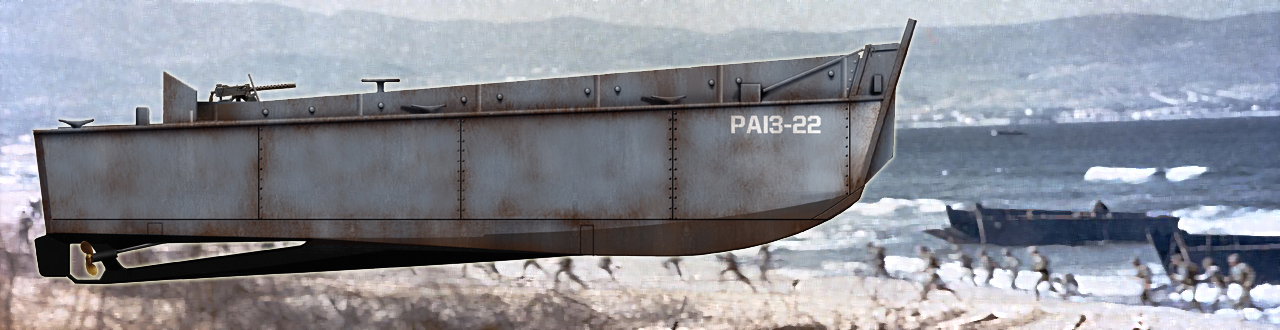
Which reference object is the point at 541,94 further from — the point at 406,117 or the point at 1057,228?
the point at 1057,228

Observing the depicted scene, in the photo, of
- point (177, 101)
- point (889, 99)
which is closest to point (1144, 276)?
point (889, 99)

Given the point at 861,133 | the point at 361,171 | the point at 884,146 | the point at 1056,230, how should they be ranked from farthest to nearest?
the point at 1056,230 < the point at 361,171 < the point at 884,146 < the point at 861,133

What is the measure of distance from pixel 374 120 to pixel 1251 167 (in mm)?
14528

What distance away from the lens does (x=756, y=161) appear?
5.54m

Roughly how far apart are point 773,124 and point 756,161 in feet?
0.93

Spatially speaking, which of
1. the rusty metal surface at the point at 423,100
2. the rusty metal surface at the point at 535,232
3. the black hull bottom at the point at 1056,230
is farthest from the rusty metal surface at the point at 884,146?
the black hull bottom at the point at 1056,230

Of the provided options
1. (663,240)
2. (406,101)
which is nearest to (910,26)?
(663,240)

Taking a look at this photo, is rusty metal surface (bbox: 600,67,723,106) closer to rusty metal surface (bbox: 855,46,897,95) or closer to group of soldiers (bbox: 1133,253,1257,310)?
rusty metal surface (bbox: 855,46,897,95)

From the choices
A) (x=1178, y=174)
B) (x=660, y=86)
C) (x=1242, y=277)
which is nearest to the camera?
(x=660, y=86)

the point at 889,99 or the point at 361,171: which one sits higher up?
the point at 889,99

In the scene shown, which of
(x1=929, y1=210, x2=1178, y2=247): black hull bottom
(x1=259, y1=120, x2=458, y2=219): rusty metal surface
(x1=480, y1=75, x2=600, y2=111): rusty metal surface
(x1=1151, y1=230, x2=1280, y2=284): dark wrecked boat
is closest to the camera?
(x1=480, y1=75, x2=600, y2=111): rusty metal surface

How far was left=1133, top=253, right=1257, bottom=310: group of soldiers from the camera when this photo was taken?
771 centimetres

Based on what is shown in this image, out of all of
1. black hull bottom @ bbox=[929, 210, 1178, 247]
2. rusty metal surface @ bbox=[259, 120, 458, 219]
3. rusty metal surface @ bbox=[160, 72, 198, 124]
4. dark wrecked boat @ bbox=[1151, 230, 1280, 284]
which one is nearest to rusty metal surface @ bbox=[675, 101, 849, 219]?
rusty metal surface @ bbox=[259, 120, 458, 219]

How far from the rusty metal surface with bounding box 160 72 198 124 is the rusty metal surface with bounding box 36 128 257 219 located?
0.61 feet
